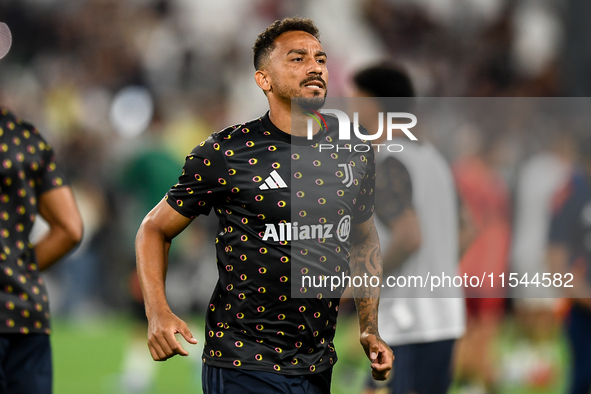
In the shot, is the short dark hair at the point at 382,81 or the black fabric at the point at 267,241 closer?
the black fabric at the point at 267,241

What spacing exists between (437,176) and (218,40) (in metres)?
9.76

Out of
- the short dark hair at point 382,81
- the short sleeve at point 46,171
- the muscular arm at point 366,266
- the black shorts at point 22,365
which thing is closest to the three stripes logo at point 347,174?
the muscular arm at point 366,266

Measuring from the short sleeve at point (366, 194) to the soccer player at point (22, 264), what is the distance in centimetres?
156

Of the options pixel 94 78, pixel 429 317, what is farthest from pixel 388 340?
pixel 94 78

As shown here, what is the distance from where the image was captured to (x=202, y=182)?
312 centimetres

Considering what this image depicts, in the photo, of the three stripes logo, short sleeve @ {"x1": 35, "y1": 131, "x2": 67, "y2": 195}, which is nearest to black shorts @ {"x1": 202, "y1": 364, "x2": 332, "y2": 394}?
the three stripes logo

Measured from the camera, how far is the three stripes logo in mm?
3246

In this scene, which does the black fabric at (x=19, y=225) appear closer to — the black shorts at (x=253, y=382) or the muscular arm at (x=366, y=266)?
the black shorts at (x=253, y=382)

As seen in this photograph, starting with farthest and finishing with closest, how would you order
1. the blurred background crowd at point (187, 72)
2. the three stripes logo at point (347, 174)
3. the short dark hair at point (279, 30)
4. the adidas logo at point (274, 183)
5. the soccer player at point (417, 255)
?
the blurred background crowd at point (187, 72) → the soccer player at point (417, 255) → the short dark hair at point (279, 30) → the three stripes logo at point (347, 174) → the adidas logo at point (274, 183)

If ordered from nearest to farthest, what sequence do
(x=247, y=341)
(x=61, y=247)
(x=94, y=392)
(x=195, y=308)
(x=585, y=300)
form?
(x=247, y=341) → (x=61, y=247) → (x=585, y=300) → (x=94, y=392) → (x=195, y=308)

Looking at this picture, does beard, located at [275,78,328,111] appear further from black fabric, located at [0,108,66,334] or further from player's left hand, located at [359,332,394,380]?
black fabric, located at [0,108,66,334]

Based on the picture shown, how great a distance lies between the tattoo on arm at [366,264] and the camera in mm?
3375

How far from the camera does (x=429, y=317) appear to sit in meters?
4.20

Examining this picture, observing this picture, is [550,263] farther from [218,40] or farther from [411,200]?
[218,40]
